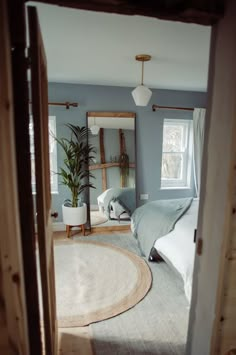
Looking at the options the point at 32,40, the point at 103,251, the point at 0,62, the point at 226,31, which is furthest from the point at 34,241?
the point at 103,251

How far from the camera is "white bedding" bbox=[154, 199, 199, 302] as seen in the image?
2.14m

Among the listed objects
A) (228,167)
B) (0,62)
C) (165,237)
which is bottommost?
(165,237)

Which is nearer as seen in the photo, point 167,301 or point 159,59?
point 167,301

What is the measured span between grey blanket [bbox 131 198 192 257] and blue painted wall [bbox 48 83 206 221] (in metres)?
1.09

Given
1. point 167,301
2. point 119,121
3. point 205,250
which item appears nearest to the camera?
point 205,250

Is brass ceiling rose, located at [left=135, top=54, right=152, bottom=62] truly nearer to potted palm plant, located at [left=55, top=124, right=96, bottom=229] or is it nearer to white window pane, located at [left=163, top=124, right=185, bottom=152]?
potted palm plant, located at [left=55, top=124, right=96, bottom=229]

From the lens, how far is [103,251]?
3.37 meters

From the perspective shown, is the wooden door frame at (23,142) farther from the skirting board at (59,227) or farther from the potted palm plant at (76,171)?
the skirting board at (59,227)

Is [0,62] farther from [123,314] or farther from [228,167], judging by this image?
[123,314]

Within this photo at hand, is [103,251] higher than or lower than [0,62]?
lower

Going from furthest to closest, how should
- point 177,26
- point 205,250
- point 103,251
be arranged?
point 103,251 → point 177,26 → point 205,250

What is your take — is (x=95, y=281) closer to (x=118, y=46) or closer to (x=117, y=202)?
(x=117, y=202)

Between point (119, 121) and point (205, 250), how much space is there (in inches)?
125

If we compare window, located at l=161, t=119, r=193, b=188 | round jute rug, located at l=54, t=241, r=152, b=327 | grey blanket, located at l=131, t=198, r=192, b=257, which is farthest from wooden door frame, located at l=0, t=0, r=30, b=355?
window, located at l=161, t=119, r=193, b=188
